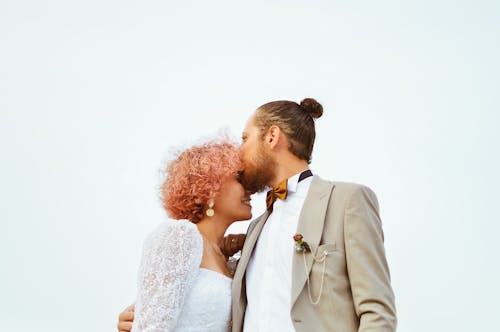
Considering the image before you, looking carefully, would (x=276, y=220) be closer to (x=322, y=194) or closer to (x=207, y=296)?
(x=322, y=194)

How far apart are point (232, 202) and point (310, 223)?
2.22 ft

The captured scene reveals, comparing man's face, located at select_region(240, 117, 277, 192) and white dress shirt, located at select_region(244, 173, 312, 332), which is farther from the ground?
man's face, located at select_region(240, 117, 277, 192)

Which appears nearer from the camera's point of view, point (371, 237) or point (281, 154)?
point (371, 237)

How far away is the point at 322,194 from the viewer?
3107 mm

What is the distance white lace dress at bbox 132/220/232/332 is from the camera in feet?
9.22

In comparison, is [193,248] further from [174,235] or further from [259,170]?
[259,170]

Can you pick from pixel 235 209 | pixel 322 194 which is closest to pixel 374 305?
pixel 322 194

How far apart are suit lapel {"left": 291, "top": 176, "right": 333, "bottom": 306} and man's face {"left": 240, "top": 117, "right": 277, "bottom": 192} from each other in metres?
0.37

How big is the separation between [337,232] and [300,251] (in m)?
0.22

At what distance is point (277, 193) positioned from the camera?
333 cm

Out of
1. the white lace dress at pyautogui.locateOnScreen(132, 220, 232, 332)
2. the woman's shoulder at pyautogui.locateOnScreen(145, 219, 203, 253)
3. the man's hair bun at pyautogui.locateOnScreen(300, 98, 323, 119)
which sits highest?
the man's hair bun at pyautogui.locateOnScreen(300, 98, 323, 119)

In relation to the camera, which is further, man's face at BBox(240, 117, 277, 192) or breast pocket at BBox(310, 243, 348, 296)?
man's face at BBox(240, 117, 277, 192)

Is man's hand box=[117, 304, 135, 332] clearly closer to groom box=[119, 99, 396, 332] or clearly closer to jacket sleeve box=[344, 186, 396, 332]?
groom box=[119, 99, 396, 332]

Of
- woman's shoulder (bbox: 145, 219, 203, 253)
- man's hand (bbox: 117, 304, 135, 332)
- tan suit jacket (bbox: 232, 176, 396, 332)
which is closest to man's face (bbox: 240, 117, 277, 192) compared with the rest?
tan suit jacket (bbox: 232, 176, 396, 332)
